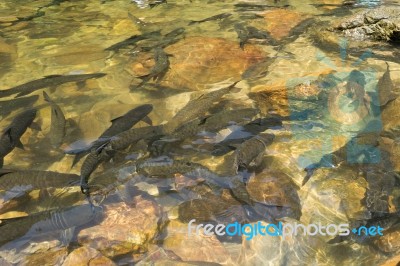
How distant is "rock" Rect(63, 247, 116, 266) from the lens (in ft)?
10.5

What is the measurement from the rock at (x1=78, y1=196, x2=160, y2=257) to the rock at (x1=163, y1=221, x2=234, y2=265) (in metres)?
0.18

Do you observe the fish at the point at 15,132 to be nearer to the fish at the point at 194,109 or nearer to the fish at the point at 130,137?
the fish at the point at 130,137

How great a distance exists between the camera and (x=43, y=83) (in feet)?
19.8

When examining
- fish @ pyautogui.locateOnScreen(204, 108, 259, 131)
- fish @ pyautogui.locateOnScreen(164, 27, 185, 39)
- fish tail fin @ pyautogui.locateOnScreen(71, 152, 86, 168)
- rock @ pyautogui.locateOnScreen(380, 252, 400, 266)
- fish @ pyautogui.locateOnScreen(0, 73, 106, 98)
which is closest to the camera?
rock @ pyautogui.locateOnScreen(380, 252, 400, 266)

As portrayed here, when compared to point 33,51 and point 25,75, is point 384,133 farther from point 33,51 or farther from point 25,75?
point 33,51

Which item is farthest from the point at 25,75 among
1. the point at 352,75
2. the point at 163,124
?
the point at 352,75

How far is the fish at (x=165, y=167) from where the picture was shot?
411cm

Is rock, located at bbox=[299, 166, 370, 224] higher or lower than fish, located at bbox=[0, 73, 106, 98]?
lower

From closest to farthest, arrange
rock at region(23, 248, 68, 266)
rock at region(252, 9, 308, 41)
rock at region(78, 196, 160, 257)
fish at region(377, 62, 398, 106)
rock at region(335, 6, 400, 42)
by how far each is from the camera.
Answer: rock at region(23, 248, 68, 266), rock at region(78, 196, 160, 257), fish at region(377, 62, 398, 106), rock at region(335, 6, 400, 42), rock at region(252, 9, 308, 41)

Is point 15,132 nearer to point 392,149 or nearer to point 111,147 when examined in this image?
point 111,147

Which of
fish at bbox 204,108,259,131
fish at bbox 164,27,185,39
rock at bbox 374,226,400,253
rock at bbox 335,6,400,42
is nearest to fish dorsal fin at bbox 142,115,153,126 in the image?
fish at bbox 204,108,259,131

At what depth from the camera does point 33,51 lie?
7.72 m

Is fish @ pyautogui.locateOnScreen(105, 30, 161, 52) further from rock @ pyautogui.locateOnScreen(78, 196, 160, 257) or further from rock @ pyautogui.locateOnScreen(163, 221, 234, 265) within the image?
rock @ pyautogui.locateOnScreen(163, 221, 234, 265)

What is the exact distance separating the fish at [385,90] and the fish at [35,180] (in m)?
4.00
